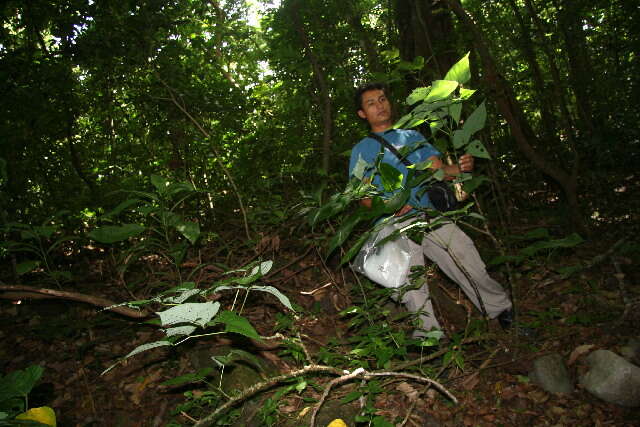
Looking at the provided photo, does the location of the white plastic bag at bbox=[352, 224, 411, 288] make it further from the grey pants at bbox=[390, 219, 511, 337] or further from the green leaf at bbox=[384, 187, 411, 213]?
the green leaf at bbox=[384, 187, 411, 213]

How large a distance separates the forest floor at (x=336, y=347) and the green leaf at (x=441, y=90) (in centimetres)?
123

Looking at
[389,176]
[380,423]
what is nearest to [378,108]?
[389,176]

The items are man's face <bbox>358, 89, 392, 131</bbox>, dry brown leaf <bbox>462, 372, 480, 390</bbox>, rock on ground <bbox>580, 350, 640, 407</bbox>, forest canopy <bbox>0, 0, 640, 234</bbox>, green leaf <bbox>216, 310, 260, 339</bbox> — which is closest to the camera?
green leaf <bbox>216, 310, 260, 339</bbox>

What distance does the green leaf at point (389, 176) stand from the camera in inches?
49.4

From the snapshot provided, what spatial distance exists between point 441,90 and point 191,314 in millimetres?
1047

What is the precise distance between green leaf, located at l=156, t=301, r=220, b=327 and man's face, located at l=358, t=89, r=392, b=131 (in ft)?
8.18

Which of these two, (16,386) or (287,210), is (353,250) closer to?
(16,386)

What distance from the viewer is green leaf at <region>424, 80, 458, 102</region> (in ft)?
4.16

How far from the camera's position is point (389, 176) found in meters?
1.27

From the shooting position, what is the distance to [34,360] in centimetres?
292

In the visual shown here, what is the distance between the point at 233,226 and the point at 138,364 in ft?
6.59

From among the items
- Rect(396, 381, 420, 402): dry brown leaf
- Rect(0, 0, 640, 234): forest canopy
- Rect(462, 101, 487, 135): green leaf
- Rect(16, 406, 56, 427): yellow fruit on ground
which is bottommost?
Rect(396, 381, 420, 402): dry brown leaf

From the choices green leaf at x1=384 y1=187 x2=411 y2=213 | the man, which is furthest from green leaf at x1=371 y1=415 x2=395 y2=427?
green leaf at x1=384 y1=187 x2=411 y2=213

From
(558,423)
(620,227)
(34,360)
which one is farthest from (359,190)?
(620,227)
